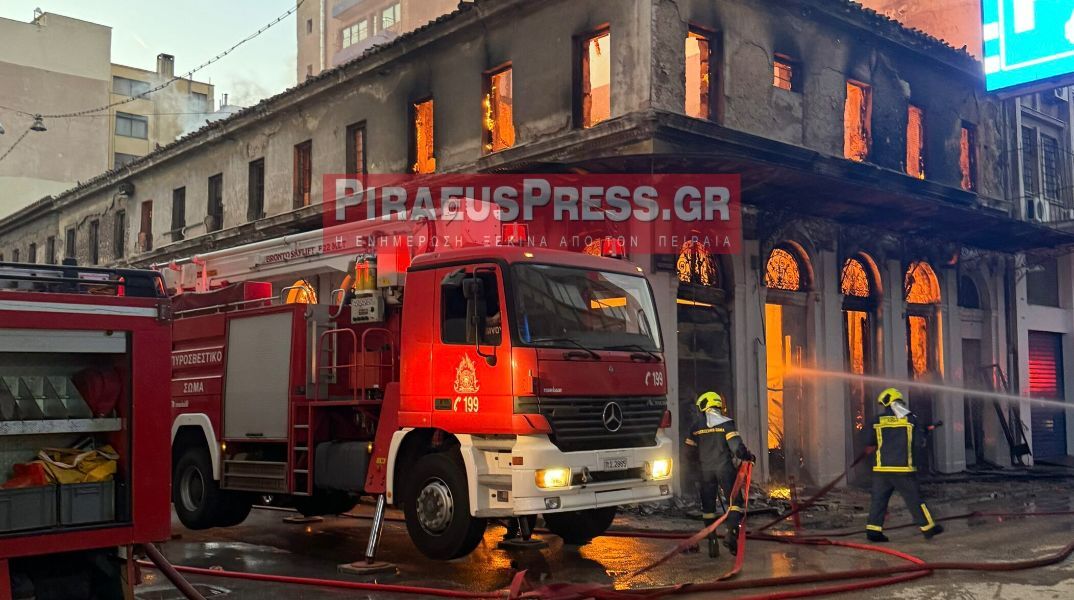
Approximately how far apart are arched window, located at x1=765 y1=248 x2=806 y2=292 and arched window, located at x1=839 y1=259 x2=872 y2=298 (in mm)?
1209

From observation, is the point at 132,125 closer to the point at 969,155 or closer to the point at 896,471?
the point at 969,155

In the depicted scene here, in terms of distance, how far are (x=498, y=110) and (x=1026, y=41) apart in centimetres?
996

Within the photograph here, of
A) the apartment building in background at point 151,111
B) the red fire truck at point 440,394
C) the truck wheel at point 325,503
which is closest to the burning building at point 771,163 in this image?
the red fire truck at point 440,394

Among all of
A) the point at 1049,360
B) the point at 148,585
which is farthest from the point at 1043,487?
the point at 148,585

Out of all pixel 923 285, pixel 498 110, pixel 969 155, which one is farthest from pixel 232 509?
pixel 969 155

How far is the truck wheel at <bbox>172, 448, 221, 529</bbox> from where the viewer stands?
434 inches

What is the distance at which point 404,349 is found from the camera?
9.23m

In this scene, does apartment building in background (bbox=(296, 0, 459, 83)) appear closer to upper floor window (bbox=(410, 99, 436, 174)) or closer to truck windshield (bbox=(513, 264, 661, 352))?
upper floor window (bbox=(410, 99, 436, 174))

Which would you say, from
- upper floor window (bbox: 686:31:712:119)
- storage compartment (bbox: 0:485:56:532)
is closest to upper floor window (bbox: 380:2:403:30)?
upper floor window (bbox: 686:31:712:119)

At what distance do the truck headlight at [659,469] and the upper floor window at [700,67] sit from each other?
8233mm

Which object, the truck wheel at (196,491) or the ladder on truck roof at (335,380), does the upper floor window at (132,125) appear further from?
the ladder on truck roof at (335,380)

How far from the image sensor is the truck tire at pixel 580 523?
9992 mm

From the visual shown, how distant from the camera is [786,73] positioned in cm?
1739
